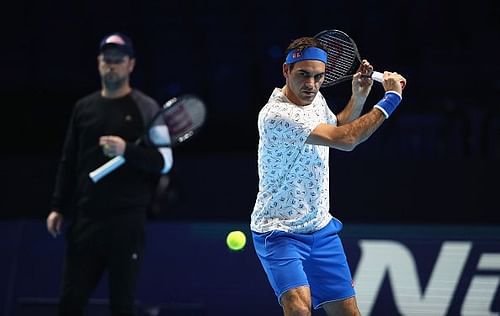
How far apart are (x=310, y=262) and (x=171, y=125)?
171 cm

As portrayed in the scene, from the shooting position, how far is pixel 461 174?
7934 mm

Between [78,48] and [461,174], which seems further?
[78,48]

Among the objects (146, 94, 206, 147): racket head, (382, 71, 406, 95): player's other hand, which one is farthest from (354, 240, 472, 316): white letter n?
(382, 71, 406, 95): player's other hand

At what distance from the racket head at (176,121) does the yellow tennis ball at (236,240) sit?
0.95 metres

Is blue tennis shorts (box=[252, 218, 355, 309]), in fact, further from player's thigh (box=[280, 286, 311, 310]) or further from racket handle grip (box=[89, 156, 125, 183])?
racket handle grip (box=[89, 156, 125, 183])

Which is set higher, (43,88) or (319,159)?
(319,159)

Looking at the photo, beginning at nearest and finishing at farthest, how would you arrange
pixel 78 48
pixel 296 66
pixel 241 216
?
pixel 296 66 → pixel 241 216 → pixel 78 48

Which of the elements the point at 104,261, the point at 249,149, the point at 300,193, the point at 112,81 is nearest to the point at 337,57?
the point at 300,193

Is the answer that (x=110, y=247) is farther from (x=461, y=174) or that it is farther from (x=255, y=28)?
(x=255, y=28)

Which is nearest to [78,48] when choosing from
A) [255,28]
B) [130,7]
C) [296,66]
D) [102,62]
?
[130,7]

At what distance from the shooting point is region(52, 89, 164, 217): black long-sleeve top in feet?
20.6

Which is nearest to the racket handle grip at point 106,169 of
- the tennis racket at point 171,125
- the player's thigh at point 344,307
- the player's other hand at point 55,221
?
the tennis racket at point 171,125

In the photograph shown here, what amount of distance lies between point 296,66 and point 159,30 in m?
5.93

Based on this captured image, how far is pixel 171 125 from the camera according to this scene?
6625 mm
